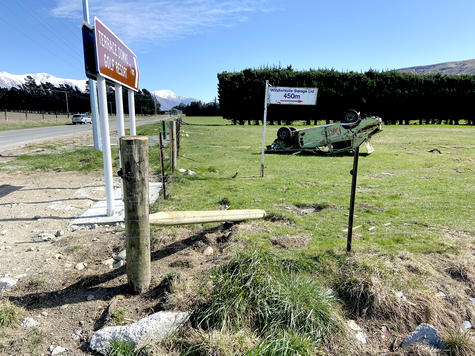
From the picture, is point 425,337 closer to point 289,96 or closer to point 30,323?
point 30,323

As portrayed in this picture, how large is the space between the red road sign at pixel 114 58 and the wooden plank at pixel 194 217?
7.69 feet

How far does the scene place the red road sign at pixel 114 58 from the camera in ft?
14.6

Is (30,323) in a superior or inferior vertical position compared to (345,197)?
inferior

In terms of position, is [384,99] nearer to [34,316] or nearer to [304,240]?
[304,240]

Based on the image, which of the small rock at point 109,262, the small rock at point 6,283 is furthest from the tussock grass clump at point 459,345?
the small rock at point 6,283

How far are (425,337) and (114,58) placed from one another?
218 inches

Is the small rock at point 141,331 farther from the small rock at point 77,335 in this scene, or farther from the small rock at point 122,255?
the small rock at point 122,255

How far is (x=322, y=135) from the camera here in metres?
13.6

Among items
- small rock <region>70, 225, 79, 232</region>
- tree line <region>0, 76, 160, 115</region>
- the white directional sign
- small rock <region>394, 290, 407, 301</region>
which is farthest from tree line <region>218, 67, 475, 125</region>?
tree line <region>0, 76, 160, 115</region>

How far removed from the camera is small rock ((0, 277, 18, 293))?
3.21 metres

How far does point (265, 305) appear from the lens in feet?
8.71

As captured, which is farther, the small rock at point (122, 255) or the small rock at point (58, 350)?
the small rock at point (122, 255)

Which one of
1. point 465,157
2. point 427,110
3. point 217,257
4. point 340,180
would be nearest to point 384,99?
point 427,110

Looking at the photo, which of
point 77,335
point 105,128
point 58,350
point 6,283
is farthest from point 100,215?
point 58,350
